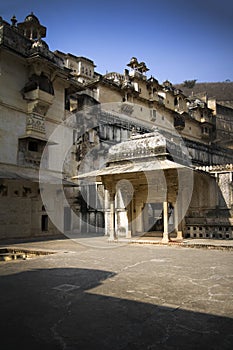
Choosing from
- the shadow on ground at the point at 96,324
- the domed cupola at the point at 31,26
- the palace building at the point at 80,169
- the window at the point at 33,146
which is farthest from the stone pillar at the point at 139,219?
the domed cupola at the point at 31,26

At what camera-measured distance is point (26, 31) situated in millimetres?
23516

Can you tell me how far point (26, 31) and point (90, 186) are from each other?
13.4m

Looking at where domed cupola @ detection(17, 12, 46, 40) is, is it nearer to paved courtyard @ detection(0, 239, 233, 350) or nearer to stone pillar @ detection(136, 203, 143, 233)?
stone pillar @ detection(136, 203, 143, 233)

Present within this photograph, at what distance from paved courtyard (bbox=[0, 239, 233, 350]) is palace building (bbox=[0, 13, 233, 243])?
565cm

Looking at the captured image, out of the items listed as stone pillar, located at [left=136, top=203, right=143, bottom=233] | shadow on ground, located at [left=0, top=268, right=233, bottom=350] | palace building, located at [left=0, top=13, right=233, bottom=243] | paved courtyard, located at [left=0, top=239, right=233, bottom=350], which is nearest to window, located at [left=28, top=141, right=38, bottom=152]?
palace building, located at [left=0, top=13, right=233, bottom=243]

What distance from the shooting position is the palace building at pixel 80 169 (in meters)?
13.2

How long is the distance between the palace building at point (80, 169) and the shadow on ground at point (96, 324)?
740 cm

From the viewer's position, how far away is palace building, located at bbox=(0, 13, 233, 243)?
13.2 metres

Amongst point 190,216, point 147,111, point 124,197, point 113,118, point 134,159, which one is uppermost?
point 147,111

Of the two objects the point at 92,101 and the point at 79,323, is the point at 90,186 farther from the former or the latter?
the point at 79,323

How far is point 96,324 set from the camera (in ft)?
11.0

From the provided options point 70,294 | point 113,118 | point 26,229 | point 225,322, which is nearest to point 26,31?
point 113,118

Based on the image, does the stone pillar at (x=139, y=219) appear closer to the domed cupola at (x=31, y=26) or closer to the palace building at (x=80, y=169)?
the palace building at (x=80, y=169)

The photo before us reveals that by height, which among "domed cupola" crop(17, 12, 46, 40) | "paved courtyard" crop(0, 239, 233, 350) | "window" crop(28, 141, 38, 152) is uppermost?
"domed cupola" crop(17, 12, 46, 40)
